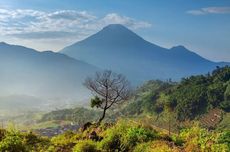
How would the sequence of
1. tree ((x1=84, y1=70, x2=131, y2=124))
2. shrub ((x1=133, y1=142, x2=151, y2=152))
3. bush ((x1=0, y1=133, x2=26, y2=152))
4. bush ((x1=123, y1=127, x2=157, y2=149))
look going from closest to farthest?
bush ((x1=0, y1=133, x2=26, y2=152)) < shrub ((x1=133, y1=142, x2=151, y2=152)) < bush ((x1=123, y1=127, x2=157, y2=149)) < tree ((x1=84, y1=70, x2=131, y2=124))

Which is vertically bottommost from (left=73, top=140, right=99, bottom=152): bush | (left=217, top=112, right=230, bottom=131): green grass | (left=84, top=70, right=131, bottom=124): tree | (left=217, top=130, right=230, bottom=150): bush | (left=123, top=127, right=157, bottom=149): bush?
(left=217, top=112, right=230, bottom=131): green grass

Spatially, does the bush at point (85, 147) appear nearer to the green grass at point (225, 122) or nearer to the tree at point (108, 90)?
the tree at point (108, 90)

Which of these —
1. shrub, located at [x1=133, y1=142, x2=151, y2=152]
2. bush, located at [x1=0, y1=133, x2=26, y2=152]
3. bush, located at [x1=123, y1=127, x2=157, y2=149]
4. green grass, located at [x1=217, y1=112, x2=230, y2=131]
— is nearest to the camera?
bush, located at [x1=0, y1=133, x2=26, y2=152]

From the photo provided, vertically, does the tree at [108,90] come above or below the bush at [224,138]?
above

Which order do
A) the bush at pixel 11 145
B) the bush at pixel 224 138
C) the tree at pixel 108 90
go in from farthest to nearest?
the tree at pixel 108 90, the bush at pixel 224 138, the bush at pixel 11 145

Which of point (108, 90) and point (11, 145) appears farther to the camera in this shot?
point (108, 90)

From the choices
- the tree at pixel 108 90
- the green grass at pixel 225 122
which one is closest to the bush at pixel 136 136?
the tree at pixel 108 90

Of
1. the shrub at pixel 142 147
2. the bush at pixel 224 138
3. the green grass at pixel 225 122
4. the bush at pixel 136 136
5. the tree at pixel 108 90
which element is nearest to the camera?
the bush at pixel 224 138

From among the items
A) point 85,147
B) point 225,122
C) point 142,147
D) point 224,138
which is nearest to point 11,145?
point 85,147

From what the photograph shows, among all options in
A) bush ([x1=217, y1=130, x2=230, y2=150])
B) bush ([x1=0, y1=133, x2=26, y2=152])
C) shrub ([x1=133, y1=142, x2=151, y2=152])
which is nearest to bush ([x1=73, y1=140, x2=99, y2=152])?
shrub ([x1=133, y1=142, x2=151, y2=152])

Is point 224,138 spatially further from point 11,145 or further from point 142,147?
point 11,145

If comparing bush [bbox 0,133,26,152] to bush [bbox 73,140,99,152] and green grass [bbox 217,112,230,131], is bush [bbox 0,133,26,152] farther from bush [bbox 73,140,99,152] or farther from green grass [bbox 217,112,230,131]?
green grass [bbox 217,112,230,131]

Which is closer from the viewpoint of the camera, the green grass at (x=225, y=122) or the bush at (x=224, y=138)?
the bush at (x=224, y=138)

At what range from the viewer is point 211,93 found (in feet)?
469
